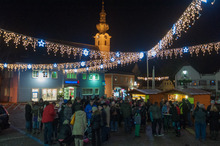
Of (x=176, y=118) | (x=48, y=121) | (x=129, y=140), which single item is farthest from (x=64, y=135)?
(x=176, y=118)

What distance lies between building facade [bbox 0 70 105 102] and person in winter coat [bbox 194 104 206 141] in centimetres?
2335

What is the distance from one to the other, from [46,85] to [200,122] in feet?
86.9

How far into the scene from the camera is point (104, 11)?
5594 centimetres

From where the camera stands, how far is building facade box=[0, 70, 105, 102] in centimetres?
2888

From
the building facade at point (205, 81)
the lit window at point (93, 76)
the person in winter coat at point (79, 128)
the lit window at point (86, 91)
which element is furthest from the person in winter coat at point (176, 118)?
the building facade at point (205, 81)

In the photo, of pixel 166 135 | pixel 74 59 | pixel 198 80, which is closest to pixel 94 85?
pixel 74 59

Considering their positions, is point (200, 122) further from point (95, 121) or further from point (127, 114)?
point (95, 121)

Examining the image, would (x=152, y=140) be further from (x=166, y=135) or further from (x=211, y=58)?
(x=211, y=58)

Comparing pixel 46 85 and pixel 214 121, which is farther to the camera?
pixel 46 85

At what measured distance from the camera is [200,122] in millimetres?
8727

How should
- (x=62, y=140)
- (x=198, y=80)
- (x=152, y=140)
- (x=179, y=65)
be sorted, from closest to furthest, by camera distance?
(x=62, y=140)
(x=152, y=140)
(x=198, y=80)
(x=179, y=65)

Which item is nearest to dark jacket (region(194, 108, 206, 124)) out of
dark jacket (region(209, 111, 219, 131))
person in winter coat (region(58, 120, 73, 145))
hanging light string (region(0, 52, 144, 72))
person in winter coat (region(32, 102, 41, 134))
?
dark jacket (region(209, 111, 219, 131))

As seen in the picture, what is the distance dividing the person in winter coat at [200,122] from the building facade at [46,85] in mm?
23350

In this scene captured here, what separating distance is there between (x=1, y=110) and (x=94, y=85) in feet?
90.6
